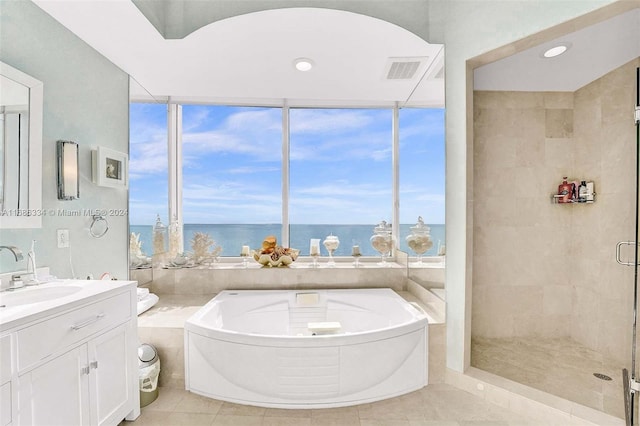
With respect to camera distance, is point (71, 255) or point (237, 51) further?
point (237, 51)

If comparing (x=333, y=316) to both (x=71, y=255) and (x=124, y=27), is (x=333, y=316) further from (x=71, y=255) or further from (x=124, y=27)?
(x=124, y=27)

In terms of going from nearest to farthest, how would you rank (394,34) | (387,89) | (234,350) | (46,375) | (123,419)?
(46,375) → (123,419) → (234,350) → (394,34) → (387,89)

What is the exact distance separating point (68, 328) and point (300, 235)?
2.56 m

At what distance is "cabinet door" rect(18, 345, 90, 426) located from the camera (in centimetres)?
124

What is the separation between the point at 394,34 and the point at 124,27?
1.70 m

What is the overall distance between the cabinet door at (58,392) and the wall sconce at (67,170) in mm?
962

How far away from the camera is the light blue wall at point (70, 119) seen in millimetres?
1730

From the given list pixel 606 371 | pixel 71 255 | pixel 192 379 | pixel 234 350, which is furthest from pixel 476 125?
pixel 71 255

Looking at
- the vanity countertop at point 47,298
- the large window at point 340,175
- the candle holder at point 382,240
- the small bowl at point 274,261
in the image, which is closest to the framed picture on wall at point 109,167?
the vanity countertop at point 47,298

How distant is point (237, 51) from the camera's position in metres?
2.42

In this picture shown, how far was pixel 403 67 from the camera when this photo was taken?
2641 mm

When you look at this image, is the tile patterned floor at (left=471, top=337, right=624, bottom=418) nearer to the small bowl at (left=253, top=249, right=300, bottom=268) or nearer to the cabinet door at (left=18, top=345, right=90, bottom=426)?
the small bowl at (left=253, top=249, right=300, bottom=268)

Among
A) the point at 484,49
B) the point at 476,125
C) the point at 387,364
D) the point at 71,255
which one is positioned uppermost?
the point at 484,49

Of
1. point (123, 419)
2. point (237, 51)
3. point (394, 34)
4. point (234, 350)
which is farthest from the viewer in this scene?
point (237, 51)
